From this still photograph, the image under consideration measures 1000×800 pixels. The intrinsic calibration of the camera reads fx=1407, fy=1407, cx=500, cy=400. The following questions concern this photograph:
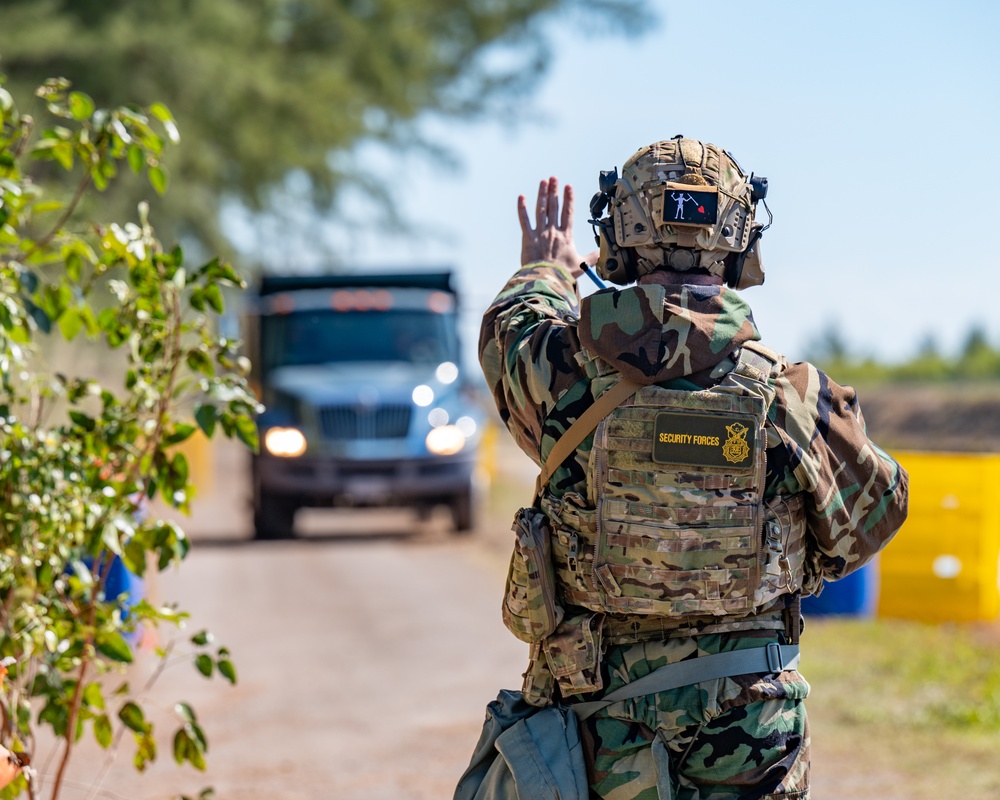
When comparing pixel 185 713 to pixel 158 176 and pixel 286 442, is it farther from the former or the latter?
pixel 286 442

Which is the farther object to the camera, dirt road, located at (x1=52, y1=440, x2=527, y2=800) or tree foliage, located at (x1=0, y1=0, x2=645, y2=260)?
tree foliage, located at (x1=0, y1=0, x2=645, y2=260)

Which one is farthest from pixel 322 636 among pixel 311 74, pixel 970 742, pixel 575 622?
pixel 311 74

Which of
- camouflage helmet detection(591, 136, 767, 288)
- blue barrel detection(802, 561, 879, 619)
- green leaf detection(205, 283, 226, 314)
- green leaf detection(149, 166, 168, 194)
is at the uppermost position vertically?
green leaf detection(149, 166, 168, 194)

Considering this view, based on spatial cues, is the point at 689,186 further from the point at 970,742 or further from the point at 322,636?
the point at 322,636

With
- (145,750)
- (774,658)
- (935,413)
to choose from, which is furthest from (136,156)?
(935,413)

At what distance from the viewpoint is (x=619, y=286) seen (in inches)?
117

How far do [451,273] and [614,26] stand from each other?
1065 centimetres

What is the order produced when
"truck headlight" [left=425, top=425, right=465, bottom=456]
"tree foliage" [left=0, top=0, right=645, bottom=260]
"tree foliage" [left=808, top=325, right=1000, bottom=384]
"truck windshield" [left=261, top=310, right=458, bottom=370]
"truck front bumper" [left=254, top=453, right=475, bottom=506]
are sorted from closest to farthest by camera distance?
"truck front bumper" [left=254, top=453, right=475, bottom=506] < "truck headlight" [left=425, top=425, right=465, bottom=456] < "truck windshield" [left=261, top=310, right=458, bottom=370] < "tree foliage" [left=0, top=0, right=645, bottom=260] < "tree foliage" [left=808, top=325, right=1000, bottom=384]

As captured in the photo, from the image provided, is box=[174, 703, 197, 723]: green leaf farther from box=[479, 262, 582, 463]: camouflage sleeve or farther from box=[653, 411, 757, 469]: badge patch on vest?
box=[653, 411, 757, 469]: badge patch on vest

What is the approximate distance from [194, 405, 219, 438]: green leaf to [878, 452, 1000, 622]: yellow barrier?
6.43m

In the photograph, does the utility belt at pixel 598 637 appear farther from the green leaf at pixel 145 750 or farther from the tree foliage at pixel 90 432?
the green leaf at pixel 145 750

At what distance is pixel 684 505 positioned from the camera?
2750mm

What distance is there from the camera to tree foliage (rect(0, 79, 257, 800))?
3727 mm

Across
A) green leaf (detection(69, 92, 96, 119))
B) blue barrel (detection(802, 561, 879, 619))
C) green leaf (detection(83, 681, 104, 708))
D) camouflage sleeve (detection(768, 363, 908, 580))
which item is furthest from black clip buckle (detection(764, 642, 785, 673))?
blue barrel (detection(802, 561, 879, 619))
